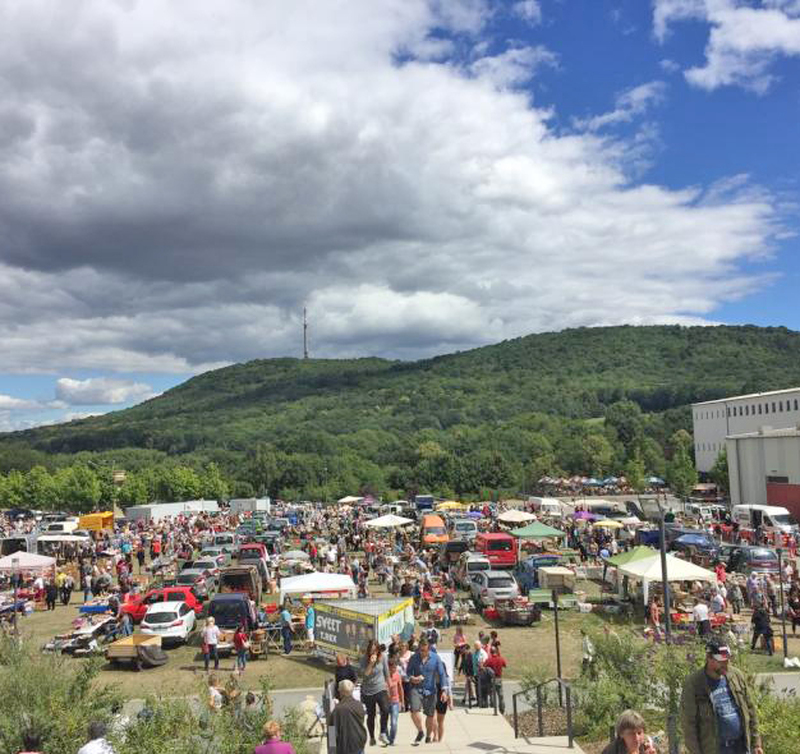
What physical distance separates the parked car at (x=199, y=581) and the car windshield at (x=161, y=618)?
5.53m

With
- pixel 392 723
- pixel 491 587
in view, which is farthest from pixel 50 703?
pixel 491 587

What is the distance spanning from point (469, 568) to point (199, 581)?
9443 millimetres

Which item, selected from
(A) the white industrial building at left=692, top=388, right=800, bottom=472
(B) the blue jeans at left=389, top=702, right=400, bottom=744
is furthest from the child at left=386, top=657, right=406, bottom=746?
(A) the white industrial building at left=692, top=388, right=800, bottom=472

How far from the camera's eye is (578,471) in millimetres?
104562

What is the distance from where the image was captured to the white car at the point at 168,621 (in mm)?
20203

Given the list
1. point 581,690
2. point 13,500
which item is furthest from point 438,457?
point 581,690

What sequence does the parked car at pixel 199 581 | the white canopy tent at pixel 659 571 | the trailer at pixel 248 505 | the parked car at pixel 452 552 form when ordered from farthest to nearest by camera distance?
1. the trailer at pixel 248 505
2. the parked car at pixel 452 552
3. the parked car at pixel 199 581
4. the white canopy tent at pixel 659 571

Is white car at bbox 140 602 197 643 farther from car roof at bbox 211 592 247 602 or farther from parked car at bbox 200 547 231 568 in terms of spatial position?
parked car at bbox 200 547 231 568

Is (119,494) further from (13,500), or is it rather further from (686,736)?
(686,736)

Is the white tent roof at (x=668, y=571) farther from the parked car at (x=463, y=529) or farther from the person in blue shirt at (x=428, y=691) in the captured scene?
the parked car at (x=463, y=529)

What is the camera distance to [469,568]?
26.5 m

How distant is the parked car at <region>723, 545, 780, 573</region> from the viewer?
88.3 ft

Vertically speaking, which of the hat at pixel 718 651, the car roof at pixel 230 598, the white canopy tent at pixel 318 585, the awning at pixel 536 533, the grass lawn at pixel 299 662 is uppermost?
the hat at pixel 718 651

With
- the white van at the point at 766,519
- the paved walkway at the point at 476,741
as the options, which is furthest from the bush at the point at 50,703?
the white van at the point at 766,519
